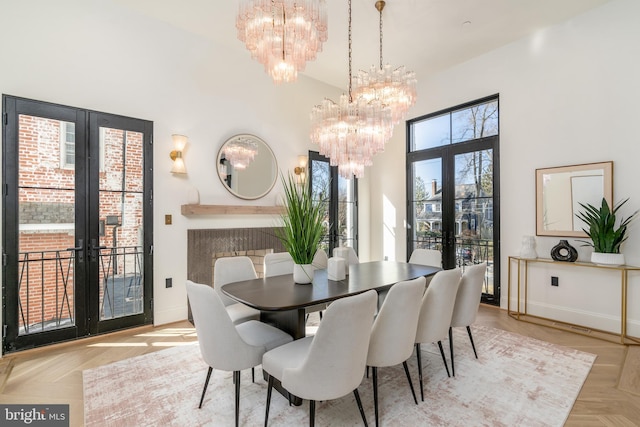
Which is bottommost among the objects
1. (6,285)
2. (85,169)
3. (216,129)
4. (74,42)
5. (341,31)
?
(6,285)

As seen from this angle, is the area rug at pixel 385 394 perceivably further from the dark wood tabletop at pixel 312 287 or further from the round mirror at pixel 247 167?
the round mirror at pixel 247 167

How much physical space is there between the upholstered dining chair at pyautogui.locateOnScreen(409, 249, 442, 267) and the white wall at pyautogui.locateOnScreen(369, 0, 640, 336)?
1.34 metres

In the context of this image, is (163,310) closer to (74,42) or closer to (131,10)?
(74,42)

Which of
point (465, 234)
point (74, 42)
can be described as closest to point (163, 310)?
point (74, 42)

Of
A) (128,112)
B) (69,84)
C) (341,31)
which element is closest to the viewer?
(69,84)

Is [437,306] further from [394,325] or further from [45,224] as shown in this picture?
[45,224]

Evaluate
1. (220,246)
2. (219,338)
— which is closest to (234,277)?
(219,338)

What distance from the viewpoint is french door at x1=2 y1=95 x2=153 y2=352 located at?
2.81m

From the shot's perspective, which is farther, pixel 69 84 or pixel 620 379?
pixel 69 84

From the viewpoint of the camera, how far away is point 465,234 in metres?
4.73

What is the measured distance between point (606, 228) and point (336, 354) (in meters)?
3.40

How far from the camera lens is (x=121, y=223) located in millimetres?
3389

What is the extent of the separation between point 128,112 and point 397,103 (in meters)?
2.95

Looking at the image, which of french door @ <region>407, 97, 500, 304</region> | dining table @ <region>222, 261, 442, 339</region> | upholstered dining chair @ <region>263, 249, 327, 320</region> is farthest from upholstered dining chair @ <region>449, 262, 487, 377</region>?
french door @ <region>407, 97, 500, 304</region>
